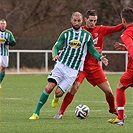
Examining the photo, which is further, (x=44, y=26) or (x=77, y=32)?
(x=44, y=26)

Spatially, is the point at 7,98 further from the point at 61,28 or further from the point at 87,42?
the point at 61,28

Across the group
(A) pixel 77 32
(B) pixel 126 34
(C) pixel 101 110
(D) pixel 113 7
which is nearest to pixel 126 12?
(B) pixel 126 34

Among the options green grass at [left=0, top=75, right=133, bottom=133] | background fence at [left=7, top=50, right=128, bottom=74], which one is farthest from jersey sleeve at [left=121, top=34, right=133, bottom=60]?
background fence at [left=7, top=50, right=128, bottom=74]

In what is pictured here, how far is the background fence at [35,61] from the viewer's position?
2999cm

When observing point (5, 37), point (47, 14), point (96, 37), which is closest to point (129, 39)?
point (96, 37)

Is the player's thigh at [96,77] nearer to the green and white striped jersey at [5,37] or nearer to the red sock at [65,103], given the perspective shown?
the red sock at [65,103]

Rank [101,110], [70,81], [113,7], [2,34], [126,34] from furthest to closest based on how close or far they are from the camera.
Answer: [113,7] < [2,34] < [101,110] < [70,81] < [126,34]

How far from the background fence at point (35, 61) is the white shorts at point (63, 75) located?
1829 centimetres

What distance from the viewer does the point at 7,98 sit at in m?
15.2

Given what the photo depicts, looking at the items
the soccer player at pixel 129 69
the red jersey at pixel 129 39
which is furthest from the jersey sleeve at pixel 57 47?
the red jersey at pixel 129 39

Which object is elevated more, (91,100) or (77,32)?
(77,32)

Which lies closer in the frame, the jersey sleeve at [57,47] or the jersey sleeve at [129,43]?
the jersey sleeve at [129,43]

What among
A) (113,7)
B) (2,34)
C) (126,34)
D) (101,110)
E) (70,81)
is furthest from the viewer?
(113,7)

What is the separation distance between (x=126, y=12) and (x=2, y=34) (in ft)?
31.4
